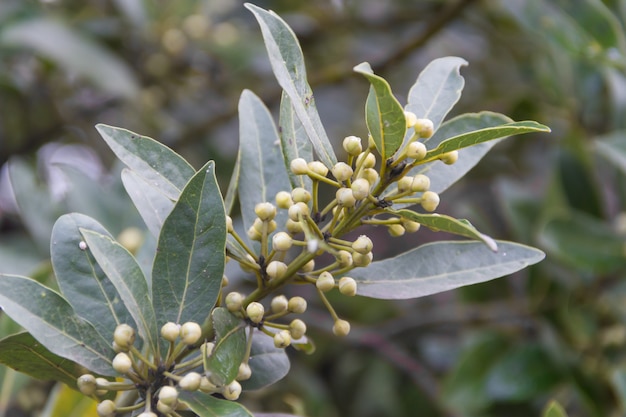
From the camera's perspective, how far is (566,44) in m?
1.88

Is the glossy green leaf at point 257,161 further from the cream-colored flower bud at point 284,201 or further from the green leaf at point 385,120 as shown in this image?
the green leaf at point 385,120

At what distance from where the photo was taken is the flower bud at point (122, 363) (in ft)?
2.81

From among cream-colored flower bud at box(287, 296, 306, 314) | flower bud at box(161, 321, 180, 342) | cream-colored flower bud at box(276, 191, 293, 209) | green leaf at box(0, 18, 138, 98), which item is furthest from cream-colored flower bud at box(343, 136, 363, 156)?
green leaf at box(0, 18, 138, 98)

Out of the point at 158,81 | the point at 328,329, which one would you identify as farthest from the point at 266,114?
the point at 158,81

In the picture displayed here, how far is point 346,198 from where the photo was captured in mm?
833

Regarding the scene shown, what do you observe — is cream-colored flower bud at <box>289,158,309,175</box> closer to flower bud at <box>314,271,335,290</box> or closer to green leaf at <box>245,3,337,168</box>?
green leaf at <box>245,3,337,168</box>

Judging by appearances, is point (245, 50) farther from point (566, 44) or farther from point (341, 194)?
point (341, 194)

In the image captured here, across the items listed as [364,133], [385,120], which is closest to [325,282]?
[385,120]

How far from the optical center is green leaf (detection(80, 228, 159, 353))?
858 millimetres

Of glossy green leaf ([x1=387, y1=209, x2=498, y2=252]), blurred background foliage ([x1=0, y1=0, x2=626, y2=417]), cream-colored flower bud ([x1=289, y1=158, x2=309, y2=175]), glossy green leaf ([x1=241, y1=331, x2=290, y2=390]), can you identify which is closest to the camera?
glossy green leaf ([x1=387, y1=209, x2=498, y2=252])

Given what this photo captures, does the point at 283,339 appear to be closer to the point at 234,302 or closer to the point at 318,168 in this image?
the point at 234,302

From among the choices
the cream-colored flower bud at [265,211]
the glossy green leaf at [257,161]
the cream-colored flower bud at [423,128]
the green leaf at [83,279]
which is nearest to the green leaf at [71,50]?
the glossy green leaf at [257,161]

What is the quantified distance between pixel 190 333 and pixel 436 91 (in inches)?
18.6

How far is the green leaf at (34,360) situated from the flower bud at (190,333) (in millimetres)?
200
